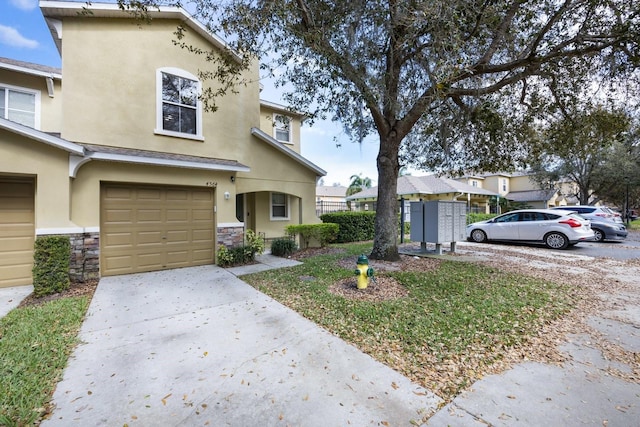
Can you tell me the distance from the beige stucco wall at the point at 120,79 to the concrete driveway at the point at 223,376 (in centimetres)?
482

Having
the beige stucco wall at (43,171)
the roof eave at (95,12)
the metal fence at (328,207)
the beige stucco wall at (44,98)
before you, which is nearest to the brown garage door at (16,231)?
the beige stucco wall at (43,171)

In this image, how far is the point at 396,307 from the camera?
16.2 ft

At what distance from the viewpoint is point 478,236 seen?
13.8 meters

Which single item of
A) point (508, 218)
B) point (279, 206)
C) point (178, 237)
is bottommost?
point (178, 237)

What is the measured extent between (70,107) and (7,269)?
405 centimetres

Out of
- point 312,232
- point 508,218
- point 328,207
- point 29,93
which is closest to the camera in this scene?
point 29,93

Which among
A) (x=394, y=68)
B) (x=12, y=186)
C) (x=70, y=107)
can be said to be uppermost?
(x=394, y=68)

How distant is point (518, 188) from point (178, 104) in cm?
4163

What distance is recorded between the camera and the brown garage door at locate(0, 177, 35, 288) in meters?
6.54

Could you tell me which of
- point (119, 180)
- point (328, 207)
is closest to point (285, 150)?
point (119, 180)

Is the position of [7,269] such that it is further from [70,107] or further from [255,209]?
[255,209]

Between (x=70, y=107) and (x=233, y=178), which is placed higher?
(x=70, y=107)

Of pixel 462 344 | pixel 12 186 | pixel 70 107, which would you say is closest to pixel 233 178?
pixel 70 107

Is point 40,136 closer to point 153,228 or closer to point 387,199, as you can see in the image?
point 153,228
